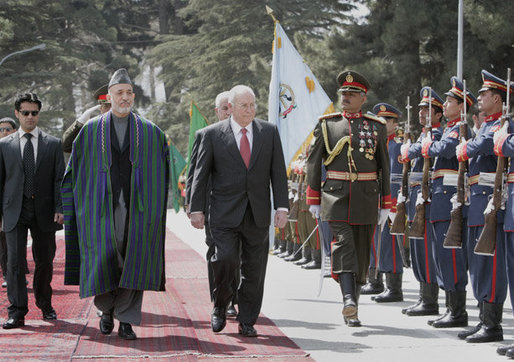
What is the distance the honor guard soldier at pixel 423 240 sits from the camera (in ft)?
27.3

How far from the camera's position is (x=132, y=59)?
177 ft

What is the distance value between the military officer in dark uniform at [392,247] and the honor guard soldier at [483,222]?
2168 millimetres

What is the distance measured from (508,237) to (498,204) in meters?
0.23

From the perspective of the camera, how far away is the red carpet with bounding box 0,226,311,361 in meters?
6.43

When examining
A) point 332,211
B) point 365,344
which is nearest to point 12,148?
point 332,211

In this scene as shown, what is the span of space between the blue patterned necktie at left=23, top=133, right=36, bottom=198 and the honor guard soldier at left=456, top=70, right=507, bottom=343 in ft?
11.4

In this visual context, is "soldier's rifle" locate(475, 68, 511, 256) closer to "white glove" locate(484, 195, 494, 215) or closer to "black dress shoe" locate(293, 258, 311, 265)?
"white glove" locate(484, 195, 494, 215)

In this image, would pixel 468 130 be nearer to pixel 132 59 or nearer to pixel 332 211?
pixel 332 211

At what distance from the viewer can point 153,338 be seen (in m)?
7.12

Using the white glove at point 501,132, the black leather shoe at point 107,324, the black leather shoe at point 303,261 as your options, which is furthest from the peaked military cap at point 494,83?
the black leather shoe at point 303,261

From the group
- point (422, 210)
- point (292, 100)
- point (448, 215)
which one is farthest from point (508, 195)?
point (292, 100)

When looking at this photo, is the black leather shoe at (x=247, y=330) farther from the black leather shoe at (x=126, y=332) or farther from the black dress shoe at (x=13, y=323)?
the black dress shoe at (x=13, y=323)

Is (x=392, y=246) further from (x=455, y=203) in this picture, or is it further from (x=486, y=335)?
(x=486, y=335)

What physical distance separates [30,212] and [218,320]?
1857 mm
